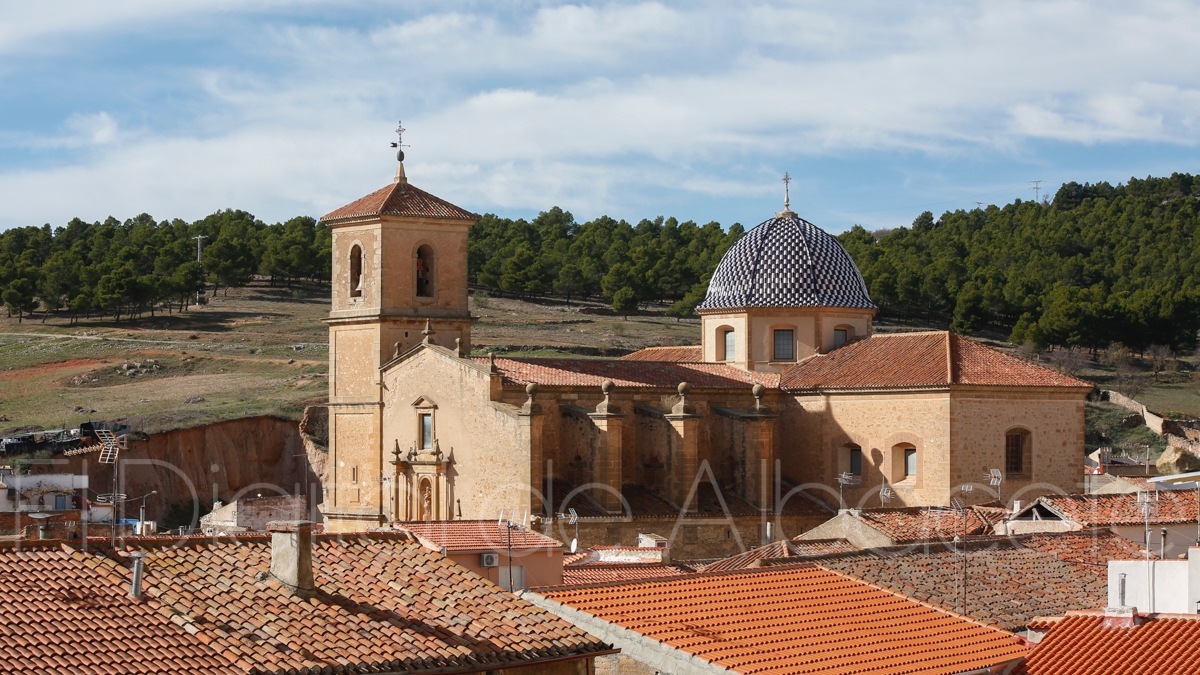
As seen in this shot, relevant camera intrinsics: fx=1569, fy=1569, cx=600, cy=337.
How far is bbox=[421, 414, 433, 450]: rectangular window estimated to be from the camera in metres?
30.4

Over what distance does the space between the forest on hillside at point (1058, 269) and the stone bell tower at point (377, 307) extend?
32.0 meters

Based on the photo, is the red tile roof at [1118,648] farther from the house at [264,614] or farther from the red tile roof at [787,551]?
the red tile roof at [787,551]

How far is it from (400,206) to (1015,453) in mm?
13038

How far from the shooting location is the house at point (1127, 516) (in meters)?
21.9

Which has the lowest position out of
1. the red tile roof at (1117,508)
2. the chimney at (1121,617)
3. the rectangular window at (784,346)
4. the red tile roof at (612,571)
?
the red tile roof at (612,571)

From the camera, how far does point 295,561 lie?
11945 millimetres

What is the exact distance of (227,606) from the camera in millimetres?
11570

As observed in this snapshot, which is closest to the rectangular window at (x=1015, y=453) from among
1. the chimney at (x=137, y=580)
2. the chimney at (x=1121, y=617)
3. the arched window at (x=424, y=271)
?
the arched window at (x=424, y=271)

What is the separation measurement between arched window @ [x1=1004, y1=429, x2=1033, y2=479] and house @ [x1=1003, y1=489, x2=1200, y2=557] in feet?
13.0

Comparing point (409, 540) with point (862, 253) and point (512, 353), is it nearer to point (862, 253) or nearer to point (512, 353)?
point (512, 353)

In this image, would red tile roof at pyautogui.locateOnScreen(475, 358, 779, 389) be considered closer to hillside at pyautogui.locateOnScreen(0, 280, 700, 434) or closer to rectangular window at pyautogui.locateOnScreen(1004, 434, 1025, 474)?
rectangular window at pyautogui.locateOnScreen(1004, 434, 1025, 474)

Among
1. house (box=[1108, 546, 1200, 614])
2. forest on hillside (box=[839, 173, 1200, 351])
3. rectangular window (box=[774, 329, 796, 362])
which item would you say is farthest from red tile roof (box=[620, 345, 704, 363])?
forest on hillside (box=[839, 173, 1200, 351])

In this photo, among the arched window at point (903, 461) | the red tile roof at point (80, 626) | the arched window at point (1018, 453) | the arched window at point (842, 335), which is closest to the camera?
the red tile roof at point (80, 626)

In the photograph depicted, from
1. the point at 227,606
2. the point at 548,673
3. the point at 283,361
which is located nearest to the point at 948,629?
the point at 548,673
